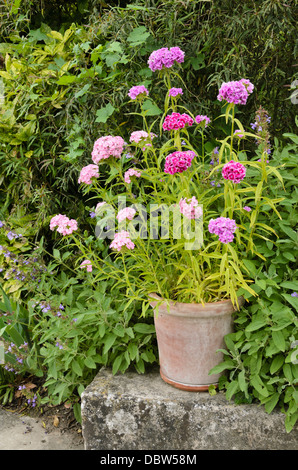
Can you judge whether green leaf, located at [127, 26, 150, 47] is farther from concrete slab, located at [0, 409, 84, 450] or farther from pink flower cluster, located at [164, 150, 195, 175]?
concrete slab, located at [0, 409, 84, 450]

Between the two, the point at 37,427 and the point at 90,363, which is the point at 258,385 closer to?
the point at 90,363

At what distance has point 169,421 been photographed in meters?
2.05

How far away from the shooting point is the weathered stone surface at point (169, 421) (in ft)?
6.42

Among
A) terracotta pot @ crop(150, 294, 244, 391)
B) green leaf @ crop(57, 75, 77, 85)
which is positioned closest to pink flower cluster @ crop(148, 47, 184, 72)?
green leaf @ crop(57, 75, 77, 85)

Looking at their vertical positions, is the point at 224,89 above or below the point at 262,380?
above

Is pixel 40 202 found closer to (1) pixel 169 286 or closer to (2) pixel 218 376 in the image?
(1) pixel 169 286

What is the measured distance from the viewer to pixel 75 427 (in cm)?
250

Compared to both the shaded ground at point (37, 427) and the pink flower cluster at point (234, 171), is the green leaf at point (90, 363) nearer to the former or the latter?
the shaded ground at point (37, 427)

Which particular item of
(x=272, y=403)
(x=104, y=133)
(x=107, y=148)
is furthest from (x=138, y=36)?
(x=272, y=403)

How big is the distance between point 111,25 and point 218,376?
1.93 m

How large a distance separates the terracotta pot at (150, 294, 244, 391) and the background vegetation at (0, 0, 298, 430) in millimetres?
84

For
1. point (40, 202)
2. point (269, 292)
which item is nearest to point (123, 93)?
point (40, 202)

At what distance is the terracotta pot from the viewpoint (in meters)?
2.00

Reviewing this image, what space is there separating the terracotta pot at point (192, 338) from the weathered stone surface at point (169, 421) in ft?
0.25
